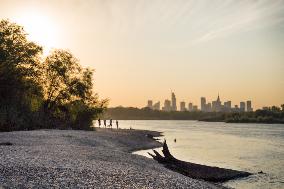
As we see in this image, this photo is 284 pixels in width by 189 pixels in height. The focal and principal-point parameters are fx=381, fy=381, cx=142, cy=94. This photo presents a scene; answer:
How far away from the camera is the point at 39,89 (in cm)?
8050

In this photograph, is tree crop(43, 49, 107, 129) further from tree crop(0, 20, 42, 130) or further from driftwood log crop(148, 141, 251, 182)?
driftwood log crop(148, 141, 251, 182)

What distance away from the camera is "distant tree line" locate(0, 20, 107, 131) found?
68.4 meters

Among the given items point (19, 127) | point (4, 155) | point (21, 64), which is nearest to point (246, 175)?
point (4, 155)

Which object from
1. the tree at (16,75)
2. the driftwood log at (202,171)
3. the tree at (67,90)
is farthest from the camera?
the tree at (67,90)

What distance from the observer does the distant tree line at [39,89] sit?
224ft

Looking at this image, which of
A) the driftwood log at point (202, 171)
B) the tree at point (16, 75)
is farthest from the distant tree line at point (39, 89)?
the driftwood log at point (202, 171)

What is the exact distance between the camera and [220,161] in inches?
2138

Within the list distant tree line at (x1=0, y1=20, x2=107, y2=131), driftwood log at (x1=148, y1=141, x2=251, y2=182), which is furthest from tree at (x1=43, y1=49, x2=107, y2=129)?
driftwood log at (x1=148, y1=141, x2=251, y2=182)

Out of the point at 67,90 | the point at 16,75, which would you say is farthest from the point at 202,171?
the point at 67,90

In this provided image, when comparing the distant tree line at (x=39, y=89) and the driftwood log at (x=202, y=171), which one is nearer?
the driftwood log at (x=202, y=171)

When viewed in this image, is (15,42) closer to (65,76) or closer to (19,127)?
(65,76)

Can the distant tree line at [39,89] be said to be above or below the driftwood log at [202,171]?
above

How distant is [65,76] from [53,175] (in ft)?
241

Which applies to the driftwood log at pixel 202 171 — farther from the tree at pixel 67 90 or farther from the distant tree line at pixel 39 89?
the tree at pixel 67 90
